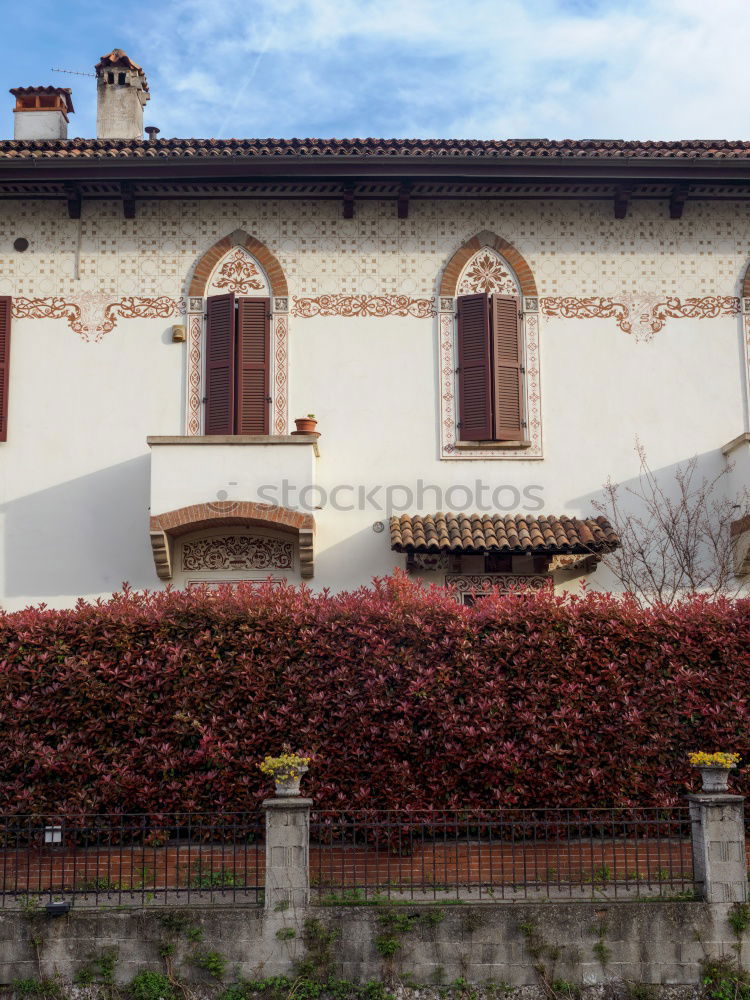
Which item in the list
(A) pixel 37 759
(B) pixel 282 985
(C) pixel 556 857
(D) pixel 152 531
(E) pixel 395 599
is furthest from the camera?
(D) pixel 152 531

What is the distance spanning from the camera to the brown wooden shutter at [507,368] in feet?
46.5

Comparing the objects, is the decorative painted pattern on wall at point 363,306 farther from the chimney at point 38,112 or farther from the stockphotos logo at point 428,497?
the chimney at point 38,112

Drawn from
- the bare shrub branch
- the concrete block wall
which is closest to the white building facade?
the bare shrub branch

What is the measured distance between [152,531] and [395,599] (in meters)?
3.89

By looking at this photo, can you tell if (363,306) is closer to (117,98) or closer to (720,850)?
(117,98)

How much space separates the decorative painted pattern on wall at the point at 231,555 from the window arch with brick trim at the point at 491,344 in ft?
8.32

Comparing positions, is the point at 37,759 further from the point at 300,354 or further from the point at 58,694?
the point at 300,354

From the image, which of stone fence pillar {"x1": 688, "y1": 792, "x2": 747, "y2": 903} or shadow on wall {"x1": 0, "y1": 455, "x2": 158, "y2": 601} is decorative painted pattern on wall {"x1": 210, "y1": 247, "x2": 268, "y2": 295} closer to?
shadow on wall {"x1": 0, "y1": 455, "x2": 158, "y2": 601}

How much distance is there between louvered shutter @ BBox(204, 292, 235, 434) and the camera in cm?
1405

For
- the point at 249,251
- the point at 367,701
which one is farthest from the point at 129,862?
the point at 249,251

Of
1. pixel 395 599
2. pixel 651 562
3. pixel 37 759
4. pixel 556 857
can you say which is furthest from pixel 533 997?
pixel 651 562

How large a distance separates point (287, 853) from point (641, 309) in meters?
9.18

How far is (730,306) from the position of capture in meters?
14.6

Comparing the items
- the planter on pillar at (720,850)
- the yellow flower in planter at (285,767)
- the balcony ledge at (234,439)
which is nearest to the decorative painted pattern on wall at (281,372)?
the balcony ledge at (234,439)
